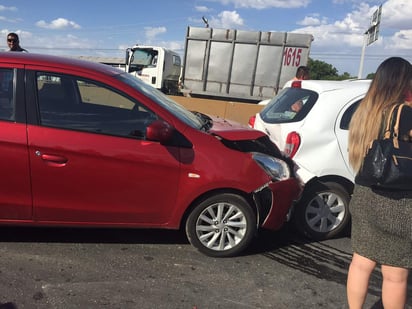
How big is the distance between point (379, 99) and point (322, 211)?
2238 millimetres

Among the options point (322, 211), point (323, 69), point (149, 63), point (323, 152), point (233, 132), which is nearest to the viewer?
point (233, 132)

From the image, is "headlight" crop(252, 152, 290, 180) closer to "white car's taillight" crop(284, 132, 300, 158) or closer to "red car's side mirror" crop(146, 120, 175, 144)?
"white car's taillight" crop(284, 132, 300, 158)

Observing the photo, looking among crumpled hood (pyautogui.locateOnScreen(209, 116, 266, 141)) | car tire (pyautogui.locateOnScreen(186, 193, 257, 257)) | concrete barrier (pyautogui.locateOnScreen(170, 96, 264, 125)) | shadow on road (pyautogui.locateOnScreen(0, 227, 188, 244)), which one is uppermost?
crumpled hood (pyautogui.locateOnScreen(209, 116, 266, 141))

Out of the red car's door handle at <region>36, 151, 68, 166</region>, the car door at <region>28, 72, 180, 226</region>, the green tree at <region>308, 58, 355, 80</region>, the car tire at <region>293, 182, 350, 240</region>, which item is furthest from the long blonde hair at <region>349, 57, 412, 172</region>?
the green tree at <region>308, 58, 355, 80</region>

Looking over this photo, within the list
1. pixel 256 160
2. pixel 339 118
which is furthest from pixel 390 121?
pixel 339 118

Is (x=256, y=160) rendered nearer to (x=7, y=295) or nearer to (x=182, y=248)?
(x=182, y=248)

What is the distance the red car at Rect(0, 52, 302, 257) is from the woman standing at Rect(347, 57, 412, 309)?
127cm

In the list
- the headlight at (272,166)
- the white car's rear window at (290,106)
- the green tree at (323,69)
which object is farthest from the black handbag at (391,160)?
the green tree at (323,69)

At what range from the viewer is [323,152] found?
14.4 feet

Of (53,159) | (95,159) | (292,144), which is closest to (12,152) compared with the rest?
(53,159)

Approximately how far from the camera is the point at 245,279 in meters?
3.52

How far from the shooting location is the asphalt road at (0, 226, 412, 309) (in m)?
3.11

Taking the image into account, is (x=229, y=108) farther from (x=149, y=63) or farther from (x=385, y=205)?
(x=149, y=63)

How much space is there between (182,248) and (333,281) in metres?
1.37
